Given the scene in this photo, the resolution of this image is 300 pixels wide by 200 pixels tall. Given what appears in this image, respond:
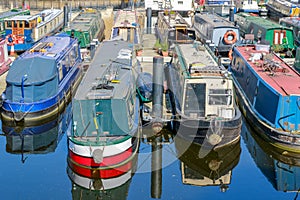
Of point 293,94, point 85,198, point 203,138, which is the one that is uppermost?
point 293,94

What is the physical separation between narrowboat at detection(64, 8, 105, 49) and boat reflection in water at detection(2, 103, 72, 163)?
12.2 meters

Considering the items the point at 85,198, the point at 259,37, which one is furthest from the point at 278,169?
the point at 259,37

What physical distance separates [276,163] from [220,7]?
114 ft

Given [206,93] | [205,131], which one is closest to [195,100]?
[206,93]

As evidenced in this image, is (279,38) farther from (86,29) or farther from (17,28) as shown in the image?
(17,28)

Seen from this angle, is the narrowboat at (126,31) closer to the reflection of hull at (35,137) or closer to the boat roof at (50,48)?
the boat roof at (50,48)

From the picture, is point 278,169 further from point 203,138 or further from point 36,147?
point 36,147

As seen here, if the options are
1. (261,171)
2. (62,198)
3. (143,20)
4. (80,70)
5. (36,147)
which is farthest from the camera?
(143,20)

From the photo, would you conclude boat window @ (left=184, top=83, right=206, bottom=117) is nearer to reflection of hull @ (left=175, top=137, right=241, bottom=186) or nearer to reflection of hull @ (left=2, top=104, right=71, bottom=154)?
reflection of hull @ (left=175, top=137, right=241, bottom=186)

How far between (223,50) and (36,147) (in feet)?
58.8

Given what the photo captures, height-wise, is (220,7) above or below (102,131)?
above

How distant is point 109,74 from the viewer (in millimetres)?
19484

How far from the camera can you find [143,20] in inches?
1784

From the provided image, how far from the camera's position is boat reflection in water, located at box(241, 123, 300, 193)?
672 inches
